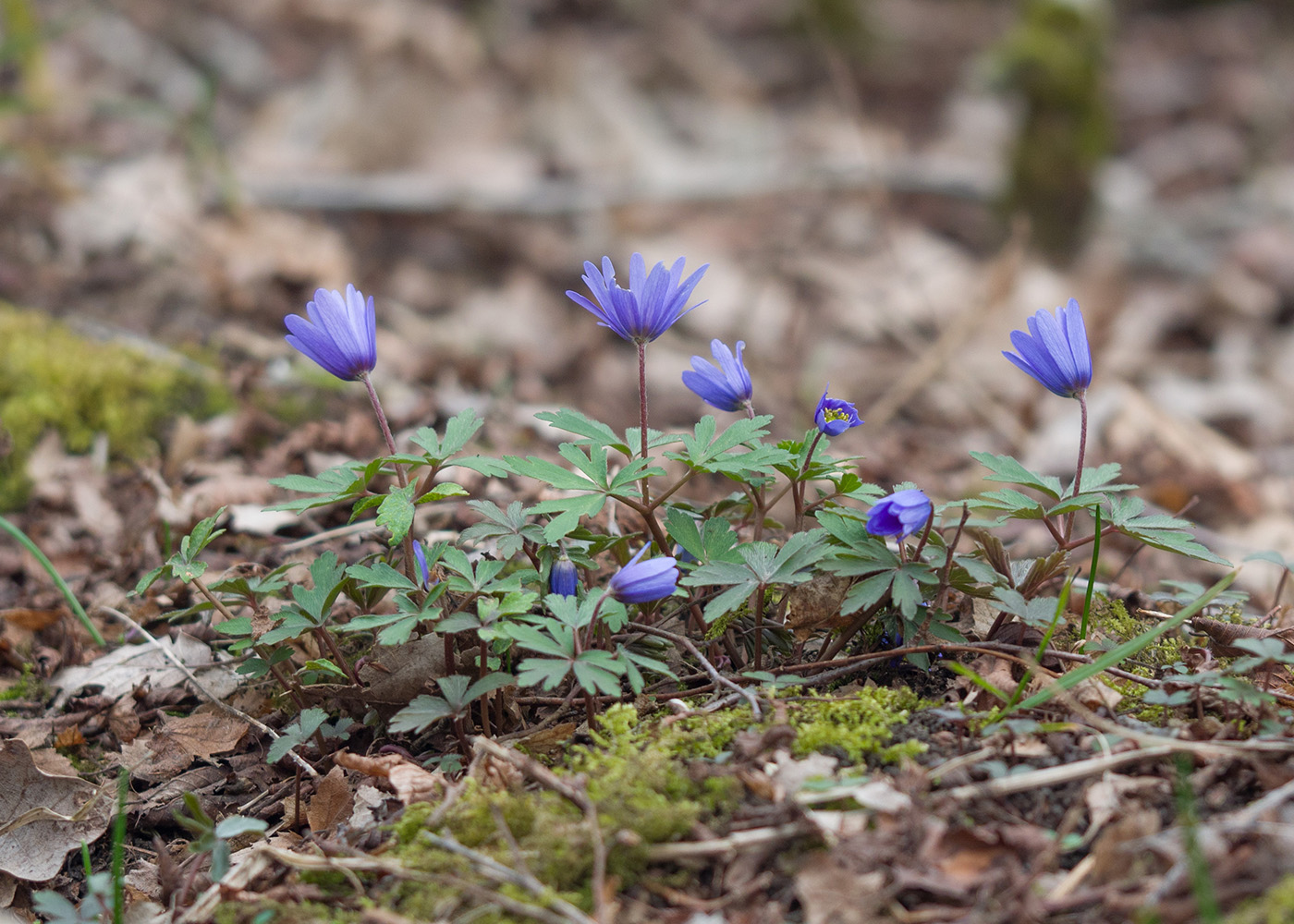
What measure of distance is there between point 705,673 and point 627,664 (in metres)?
0.31

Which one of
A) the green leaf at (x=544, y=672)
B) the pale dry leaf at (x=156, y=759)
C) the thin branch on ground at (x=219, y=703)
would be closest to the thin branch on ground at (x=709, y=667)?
the green leaf at (x=544, y=672)

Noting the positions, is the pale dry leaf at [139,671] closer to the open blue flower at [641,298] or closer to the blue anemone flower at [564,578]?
the blue anemone flower at [564,578]

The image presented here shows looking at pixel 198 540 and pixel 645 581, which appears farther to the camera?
pixel 198 540

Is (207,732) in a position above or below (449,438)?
below

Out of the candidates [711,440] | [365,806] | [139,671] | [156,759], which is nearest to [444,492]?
[711,440]

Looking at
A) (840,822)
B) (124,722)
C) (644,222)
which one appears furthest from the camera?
(644,222)

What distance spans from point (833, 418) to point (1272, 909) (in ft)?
2.92

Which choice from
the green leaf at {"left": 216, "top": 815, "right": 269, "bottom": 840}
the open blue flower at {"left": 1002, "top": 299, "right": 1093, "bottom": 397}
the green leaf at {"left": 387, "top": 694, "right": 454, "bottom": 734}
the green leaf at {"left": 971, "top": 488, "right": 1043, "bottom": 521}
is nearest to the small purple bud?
the green leaf at {"left": 387, "top": 694, "right": 454, "bottom": 734}

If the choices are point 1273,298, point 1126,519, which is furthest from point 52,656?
point 1273,298

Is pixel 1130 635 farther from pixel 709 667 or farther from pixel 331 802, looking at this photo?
pixel 331 802

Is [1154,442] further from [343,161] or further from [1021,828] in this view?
[343,161]

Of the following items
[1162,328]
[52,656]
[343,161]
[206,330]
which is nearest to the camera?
[52,656]

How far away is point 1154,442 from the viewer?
168 inches

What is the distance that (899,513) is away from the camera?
1471mm
